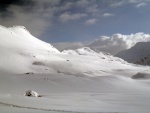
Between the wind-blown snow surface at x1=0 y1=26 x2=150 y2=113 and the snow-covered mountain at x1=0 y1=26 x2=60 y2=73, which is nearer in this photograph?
the wind-blown snow surface at x1=0 y1=26 x2=150 y2=113

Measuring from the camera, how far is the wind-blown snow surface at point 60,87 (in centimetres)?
1166

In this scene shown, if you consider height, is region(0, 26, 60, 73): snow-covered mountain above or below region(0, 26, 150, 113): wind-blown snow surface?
above

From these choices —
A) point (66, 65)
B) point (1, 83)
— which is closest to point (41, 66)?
point (66, 65)

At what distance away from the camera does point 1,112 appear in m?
9.43

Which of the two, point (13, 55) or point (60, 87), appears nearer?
point (60, 87)

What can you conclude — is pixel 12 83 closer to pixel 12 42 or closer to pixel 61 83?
pixel 61 83

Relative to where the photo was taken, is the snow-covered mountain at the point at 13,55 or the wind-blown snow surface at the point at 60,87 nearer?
the wind-blown snow surface at the point at 60,87

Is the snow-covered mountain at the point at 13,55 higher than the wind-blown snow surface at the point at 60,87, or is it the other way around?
the snow-covered mountain at the point at 13,55

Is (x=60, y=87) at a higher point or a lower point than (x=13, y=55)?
lower

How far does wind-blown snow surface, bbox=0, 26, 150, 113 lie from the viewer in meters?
11.7

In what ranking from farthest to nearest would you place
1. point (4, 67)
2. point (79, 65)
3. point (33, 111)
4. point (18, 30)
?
point (18, 30), point (79, 65), point (4, 67), point (33, 111)

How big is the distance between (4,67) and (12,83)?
9.75m

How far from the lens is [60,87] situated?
2181 cm

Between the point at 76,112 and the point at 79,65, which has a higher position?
the point at 79,65
